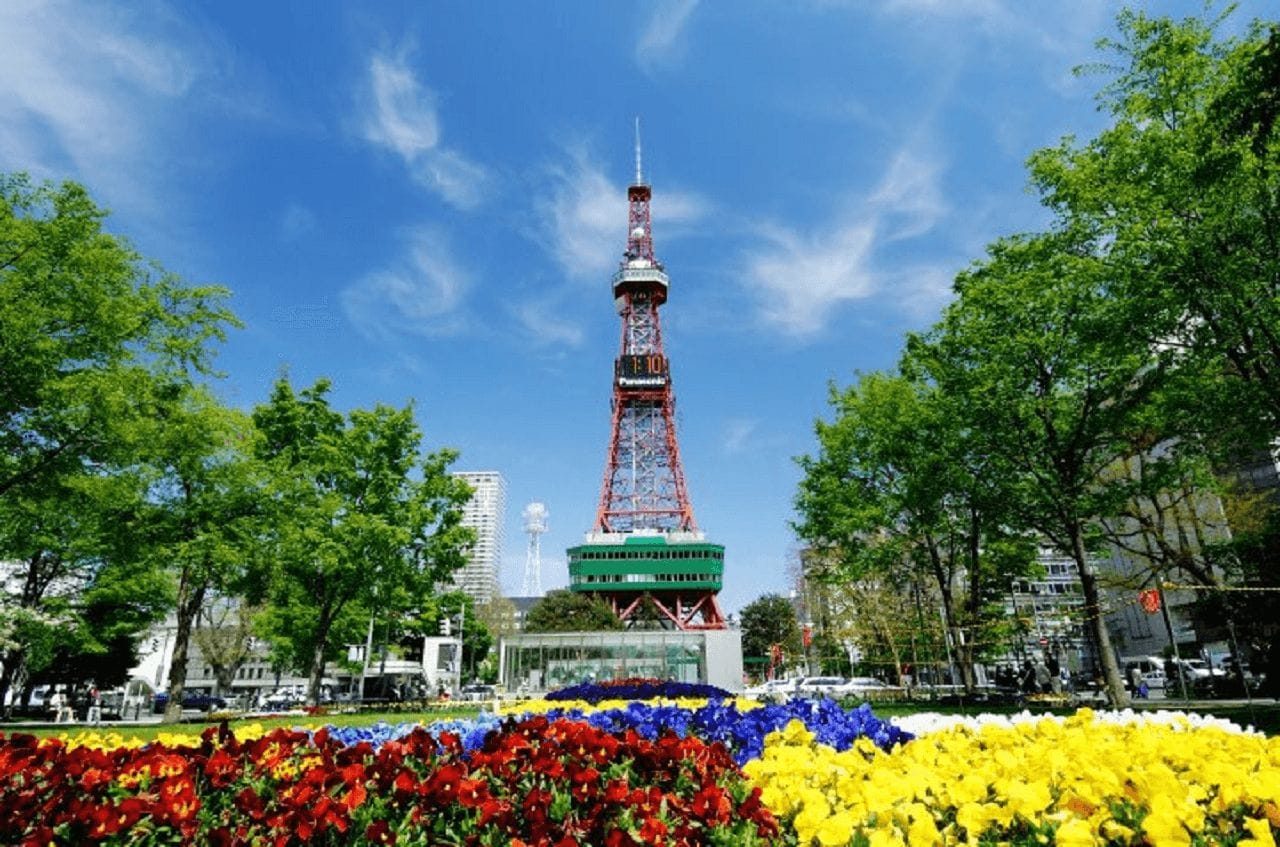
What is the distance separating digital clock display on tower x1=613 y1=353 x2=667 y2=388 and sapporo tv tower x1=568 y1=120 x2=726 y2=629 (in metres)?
0.12

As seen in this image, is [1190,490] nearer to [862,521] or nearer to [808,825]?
[862,521]

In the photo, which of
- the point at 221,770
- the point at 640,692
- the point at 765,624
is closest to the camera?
the point at 221,770

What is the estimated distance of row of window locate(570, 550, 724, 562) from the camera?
249 ft

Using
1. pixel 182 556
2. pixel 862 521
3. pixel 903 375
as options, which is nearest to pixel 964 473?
pixel 862 521

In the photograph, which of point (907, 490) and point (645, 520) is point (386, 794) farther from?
point (645, 520)

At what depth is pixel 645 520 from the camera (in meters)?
79.2

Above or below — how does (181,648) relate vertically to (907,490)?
below

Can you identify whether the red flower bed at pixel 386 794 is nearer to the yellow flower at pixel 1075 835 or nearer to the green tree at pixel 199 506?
the yellow flower at pixel 1075 835

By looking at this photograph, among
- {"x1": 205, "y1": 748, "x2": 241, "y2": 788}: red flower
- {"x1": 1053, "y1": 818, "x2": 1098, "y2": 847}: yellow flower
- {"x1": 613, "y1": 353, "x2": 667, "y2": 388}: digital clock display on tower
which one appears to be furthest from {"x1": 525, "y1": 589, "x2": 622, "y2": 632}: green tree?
{"x1": 1053, "y1": 818, "x2": 1098, "y2": 847}: yellow flower

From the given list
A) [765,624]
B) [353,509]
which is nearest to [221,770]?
[353,509]

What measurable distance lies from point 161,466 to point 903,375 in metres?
23.8

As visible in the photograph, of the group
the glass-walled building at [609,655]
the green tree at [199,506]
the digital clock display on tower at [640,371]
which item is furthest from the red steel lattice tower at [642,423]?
the green tree at [199,506]

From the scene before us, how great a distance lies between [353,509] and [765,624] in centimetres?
5591

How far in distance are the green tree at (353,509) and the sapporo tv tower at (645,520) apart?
161ft
